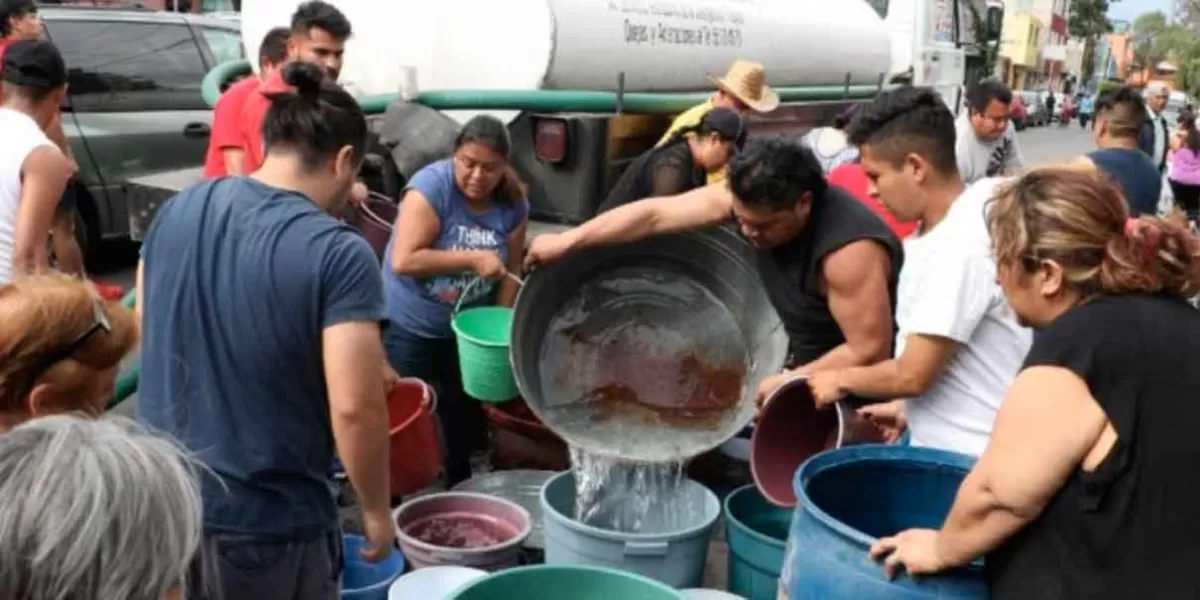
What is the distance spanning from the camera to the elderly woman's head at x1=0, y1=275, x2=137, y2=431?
1.92 meters

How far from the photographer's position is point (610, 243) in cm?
369

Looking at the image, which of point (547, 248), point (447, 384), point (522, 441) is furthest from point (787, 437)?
point (447, 384)

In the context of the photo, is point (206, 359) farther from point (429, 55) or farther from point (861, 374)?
point (429, 55)

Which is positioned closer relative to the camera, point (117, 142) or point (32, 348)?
point (32, 348)

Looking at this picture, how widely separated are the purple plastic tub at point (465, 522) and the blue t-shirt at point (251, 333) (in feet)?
4.18

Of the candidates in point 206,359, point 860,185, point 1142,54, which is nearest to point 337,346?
point 206,359

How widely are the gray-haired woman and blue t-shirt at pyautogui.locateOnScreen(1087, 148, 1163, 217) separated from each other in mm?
4742

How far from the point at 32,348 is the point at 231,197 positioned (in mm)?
524

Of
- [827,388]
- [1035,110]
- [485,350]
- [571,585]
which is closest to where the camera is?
[571,585]

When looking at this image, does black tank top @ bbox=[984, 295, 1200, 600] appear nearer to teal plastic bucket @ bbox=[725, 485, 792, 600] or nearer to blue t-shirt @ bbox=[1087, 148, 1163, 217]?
teal plastic bucket @ bbox=[725, 485, 792, 600]

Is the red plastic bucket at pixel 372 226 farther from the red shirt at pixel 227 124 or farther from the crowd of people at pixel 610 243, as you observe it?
the crowd of people at pixel 610 243

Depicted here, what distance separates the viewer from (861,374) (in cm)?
291

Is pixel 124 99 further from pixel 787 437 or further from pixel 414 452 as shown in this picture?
pixel 787 437

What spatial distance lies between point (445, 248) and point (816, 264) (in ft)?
4.82
